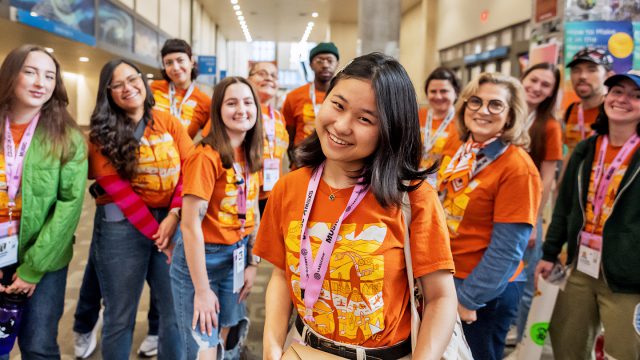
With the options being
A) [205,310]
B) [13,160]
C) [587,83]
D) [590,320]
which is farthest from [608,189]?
[13,160]

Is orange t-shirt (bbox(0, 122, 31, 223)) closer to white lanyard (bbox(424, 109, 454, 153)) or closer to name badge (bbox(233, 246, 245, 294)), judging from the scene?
name badge (bbox(233, 246, 245, 294))

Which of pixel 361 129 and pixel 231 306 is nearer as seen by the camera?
pixel 361 129

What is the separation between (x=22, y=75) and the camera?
1993 mm

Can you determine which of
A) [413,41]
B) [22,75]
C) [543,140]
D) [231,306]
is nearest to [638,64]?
[543,140]

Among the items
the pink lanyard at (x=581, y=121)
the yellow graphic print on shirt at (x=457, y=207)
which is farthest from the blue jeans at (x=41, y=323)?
the pink lanyard at (x=581, y=121)

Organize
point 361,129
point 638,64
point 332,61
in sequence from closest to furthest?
point 361,129
point 332,61
point 638,64

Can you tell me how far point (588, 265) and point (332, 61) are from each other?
2.55 metres

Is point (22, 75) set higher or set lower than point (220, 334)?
higher

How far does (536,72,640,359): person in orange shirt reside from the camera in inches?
77.4

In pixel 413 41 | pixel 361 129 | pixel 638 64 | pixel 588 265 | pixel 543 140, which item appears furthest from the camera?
pixel 413 41

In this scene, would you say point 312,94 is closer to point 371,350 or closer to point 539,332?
point 539,332

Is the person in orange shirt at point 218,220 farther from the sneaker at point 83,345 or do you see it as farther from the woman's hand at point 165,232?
the sneaker at point 83,345

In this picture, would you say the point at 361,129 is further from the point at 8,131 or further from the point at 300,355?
the point at 8,131

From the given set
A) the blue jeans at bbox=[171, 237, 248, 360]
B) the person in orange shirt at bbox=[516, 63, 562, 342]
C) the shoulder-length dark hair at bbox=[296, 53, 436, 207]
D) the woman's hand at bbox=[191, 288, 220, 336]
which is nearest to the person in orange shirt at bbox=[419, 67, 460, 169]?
the person in orange shirt at bbox=[516, 63, 562, 342]
